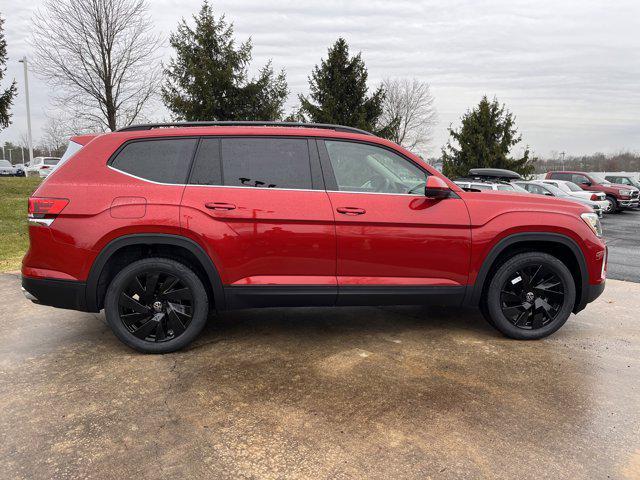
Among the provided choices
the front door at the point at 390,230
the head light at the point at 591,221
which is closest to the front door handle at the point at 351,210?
the front door at the point at 390,230

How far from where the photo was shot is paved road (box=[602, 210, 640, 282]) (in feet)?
25.1

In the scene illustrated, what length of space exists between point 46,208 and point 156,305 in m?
1.08

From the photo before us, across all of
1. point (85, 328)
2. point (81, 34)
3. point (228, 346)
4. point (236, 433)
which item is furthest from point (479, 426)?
point (81, 34)

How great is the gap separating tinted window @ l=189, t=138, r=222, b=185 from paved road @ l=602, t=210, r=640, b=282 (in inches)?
257

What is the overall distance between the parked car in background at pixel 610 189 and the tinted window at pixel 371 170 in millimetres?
21132

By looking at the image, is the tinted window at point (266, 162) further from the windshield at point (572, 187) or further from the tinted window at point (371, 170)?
the windshield at point (572, 187)

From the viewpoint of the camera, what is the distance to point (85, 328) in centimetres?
431

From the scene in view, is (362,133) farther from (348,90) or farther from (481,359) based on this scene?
(348,90)

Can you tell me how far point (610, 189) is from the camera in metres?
21.1

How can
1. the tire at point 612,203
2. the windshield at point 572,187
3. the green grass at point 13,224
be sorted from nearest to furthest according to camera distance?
the green grass at point 13,224 < the windshield at point 572,187 < the tire at point 612,203

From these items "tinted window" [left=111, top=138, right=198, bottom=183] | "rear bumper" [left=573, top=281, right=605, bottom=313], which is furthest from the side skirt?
"rear bumper" [left=573, top=281, right=605, bottom=313]

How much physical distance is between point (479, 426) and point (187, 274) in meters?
2.29

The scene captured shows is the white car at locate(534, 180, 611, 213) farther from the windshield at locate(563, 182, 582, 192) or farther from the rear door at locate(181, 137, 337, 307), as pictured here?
the rear door at locate(181, 137, 337, 307)

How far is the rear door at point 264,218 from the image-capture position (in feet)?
11.5
